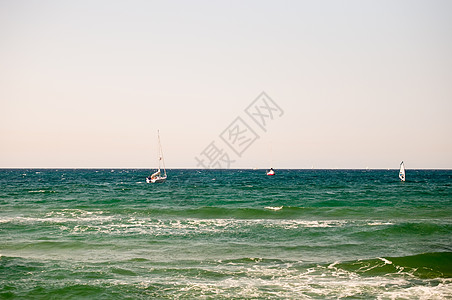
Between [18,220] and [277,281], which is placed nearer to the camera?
[277,281]

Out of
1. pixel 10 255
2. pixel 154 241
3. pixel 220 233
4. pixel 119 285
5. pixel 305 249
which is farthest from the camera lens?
pixel 220 233

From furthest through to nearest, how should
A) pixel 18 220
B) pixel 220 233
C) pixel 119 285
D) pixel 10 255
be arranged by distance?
pixel 18 220, pixel 220 233, pixel 10 255, pixel 119 285

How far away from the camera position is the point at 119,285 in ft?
44.3

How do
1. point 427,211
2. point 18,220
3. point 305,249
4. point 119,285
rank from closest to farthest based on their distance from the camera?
point 119,285
point 305,249
point 18,220
point 427,211

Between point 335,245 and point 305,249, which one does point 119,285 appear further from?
point 335,245

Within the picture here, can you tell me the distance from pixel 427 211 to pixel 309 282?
2532 centimetres

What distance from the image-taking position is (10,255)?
18.1 metres

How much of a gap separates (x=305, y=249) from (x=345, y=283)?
5.71 meters

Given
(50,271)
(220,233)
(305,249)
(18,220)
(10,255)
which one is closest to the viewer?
(50,271)

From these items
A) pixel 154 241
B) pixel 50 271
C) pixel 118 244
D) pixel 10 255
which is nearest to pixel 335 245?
pixel 154 241

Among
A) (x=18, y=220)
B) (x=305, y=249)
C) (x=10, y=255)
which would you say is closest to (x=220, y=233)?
(x=305, y=249)

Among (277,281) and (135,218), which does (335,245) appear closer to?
(277,281)

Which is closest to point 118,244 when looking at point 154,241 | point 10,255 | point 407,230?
point 154,241

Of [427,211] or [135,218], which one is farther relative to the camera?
[427,211]
